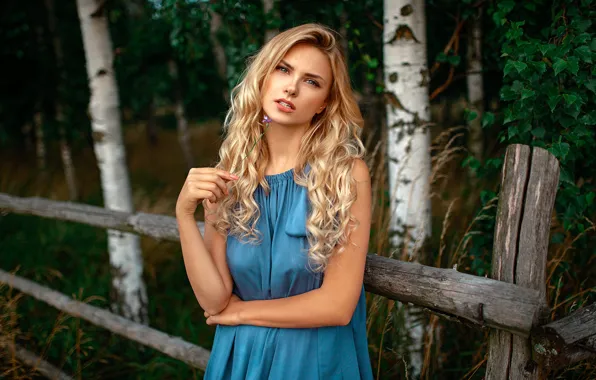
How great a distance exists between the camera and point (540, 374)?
1.67 m

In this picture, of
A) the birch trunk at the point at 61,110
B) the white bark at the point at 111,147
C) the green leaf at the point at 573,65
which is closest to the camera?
the green leaf at the point at 573,65

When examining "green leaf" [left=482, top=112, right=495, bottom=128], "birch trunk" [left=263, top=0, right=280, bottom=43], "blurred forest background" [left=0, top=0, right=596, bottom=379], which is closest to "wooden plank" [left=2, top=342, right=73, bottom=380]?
"blurred forest background" [left=0, top=0, right=596, bottom=379]

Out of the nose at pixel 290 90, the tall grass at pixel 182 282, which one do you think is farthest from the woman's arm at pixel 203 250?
the tall grass at pixel 182 282

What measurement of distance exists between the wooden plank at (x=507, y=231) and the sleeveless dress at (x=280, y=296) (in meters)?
0.49

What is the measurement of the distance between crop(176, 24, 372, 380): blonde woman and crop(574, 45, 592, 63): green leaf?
106cm

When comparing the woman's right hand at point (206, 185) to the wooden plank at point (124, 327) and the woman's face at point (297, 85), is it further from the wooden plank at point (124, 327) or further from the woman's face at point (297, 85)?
the wooden plank at point (124, 327)

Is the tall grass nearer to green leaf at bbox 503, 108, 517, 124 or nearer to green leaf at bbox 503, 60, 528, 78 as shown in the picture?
green leaf at bbox 503, 108, 517, 124

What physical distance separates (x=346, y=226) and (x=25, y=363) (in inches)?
107

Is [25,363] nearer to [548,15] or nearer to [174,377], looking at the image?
[174,377]

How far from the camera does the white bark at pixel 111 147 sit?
400 centimetres

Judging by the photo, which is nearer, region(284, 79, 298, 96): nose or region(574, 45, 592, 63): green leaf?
region(284, 79, 298, 96): nose

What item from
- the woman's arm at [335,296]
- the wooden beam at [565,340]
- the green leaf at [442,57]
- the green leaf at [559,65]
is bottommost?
the wooden beam at [565,340]

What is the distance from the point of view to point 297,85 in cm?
176

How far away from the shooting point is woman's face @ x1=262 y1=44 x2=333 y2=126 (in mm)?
1755
